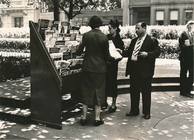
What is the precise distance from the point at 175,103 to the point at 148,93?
1.88 meters

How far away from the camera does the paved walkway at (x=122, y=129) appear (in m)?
7.04

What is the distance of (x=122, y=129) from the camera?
750cm

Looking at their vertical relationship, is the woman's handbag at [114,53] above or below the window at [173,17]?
below

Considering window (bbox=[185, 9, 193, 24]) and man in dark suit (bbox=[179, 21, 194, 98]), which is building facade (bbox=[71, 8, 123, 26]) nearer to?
window (bbox=[185, 9, 193, 24])

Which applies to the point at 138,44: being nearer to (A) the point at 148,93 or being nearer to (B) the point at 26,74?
(A) the point at 148,93

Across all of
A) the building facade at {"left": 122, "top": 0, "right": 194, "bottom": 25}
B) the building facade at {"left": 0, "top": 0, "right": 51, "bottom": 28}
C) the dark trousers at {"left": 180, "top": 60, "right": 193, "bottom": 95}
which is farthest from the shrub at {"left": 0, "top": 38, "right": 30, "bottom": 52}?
the building facade at {"left": 0, "top": 0, "right": 51, "bottom": 28}

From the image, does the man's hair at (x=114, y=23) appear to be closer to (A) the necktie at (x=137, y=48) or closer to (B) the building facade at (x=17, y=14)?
(A) the necktie at (x=137, y=48)

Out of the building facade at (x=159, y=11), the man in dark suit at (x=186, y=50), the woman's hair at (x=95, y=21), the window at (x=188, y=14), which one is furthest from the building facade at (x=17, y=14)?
the woman's hair at (x=95, y=21)

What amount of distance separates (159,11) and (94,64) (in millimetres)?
36633

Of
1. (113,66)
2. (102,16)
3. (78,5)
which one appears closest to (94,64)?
(113,66)

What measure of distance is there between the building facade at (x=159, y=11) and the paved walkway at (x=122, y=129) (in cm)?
3248

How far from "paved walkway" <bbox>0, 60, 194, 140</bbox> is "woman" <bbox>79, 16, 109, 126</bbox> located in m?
0.44

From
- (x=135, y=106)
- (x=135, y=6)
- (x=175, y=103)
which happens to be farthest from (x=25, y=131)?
(x=135, y=6)

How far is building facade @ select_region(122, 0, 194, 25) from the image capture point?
41125 millimetres
